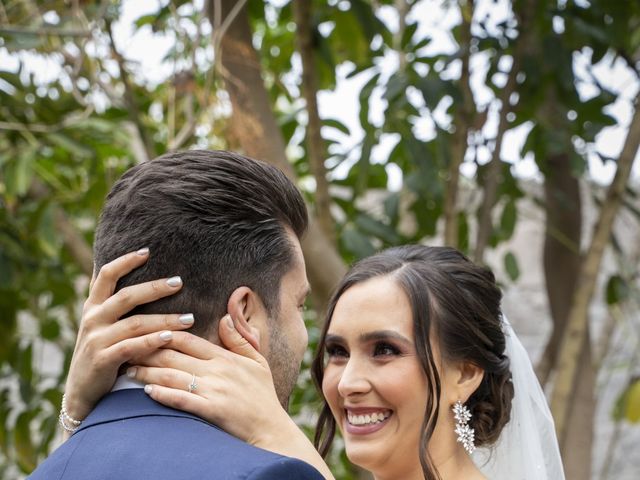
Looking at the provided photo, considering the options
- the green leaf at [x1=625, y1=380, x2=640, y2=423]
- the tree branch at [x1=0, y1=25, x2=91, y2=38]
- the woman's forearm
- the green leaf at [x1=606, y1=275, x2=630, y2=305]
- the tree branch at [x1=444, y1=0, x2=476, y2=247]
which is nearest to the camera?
the woman's forearm

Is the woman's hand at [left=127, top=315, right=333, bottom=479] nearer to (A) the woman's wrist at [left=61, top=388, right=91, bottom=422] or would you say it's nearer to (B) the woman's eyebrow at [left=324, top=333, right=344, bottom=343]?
(A) the woman's wrist at [left=61, top=388, right=91, bottom=422]

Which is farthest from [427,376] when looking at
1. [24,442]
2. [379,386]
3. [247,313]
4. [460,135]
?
[24,442]

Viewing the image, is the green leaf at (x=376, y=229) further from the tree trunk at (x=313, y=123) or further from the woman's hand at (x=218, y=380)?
the woman's hand at (x=218, y=380)

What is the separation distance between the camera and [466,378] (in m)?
3.10

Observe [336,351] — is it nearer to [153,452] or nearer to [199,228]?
[199,228]

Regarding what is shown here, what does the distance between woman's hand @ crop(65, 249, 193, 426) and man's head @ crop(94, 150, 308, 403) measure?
3 cm

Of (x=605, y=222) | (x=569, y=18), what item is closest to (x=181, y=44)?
(x=569, y=18)

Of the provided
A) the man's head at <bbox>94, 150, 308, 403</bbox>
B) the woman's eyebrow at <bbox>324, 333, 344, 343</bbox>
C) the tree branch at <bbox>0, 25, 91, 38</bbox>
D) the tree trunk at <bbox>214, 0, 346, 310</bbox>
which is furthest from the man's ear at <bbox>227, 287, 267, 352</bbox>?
the tree branch at <bbox>0, 25, 91, 38</bbox>

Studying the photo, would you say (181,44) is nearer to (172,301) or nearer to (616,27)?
(616,27)

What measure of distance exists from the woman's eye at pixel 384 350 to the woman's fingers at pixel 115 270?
1.23 metres

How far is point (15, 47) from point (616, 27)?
246 cm

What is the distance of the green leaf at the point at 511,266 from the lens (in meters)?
5.00

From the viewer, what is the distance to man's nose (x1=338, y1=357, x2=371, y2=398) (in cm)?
297

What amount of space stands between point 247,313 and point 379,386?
3.48 feet
